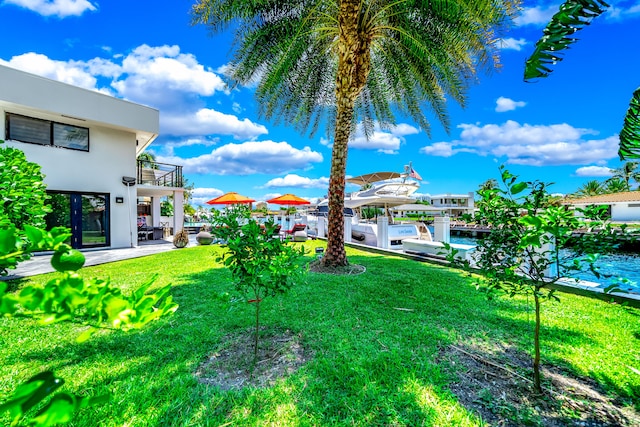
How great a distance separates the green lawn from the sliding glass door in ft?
31.2

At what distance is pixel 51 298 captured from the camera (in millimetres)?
829

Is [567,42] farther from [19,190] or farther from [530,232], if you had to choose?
[19,190]

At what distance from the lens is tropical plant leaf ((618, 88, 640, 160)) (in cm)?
257

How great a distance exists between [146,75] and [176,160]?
550 centimetres

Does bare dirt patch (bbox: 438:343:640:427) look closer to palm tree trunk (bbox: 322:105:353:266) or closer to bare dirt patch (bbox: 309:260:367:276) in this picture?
bare dirt patch (bbox: 309:260:367:276)

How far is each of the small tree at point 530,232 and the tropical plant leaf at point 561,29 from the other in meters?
1.00

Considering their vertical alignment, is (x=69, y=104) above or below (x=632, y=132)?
above

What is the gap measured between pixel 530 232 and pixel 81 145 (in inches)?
654

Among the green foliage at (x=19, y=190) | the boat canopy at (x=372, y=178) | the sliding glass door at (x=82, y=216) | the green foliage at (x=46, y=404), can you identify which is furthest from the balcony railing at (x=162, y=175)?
the green foliage at (x=46, y=404)

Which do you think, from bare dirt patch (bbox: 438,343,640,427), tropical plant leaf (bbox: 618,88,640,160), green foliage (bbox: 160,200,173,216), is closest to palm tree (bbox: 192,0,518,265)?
tropical plant leaf (bbox: 618,88,640,160)

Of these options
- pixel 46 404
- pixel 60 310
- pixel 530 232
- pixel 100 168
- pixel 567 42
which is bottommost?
pixel 46 404

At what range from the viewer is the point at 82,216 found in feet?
42.0

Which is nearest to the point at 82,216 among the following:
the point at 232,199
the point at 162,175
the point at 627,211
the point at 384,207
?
the point at 162,175

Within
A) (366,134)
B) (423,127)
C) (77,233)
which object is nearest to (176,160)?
(77,233)
